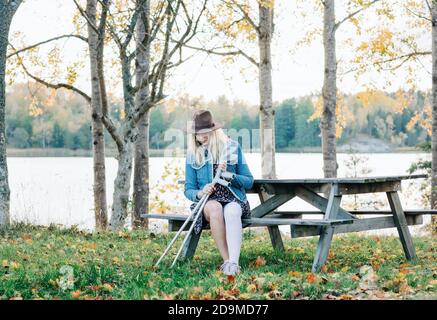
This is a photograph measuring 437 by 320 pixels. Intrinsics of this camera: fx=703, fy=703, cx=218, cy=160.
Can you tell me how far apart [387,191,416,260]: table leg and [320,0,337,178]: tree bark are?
6083 millimetres

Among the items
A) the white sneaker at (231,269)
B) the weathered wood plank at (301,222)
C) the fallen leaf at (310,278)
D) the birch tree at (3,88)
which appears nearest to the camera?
the fallen leaf at (310,278)

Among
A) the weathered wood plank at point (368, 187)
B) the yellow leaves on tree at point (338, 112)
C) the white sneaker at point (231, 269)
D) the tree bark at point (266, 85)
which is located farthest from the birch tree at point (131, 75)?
the yellow leaves on tree at point (338, 112)

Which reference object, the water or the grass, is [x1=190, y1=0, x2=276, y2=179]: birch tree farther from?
the grass

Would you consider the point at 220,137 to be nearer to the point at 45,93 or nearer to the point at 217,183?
the point at 217,183

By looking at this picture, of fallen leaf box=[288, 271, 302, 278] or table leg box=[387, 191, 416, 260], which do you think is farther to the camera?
table leg box=[387, 191, 416, 260]

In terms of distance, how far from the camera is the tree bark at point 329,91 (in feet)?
42.9

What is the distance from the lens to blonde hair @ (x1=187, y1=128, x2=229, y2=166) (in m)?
A: 6.46

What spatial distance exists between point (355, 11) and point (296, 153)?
2399cm

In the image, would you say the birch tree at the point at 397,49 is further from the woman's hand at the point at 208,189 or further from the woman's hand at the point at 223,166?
the woman's hand at the point at 208,189

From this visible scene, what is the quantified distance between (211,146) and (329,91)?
7262mm

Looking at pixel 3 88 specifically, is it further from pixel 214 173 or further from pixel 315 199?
pixel 315 199

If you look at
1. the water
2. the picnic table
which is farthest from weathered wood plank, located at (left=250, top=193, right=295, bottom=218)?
the water

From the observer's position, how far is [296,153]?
125 feet

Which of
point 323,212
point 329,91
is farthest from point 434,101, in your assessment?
point 323,212
